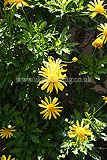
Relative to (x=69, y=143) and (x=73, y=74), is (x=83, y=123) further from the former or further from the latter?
(x=73, y=74)

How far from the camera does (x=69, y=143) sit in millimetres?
1596

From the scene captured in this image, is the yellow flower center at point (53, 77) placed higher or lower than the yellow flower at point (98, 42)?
lower

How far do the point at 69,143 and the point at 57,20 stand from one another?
3.22 feet

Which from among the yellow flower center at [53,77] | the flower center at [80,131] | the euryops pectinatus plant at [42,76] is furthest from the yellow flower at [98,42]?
the flower center at [80,131]

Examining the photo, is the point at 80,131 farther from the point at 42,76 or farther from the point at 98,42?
the point at 98,42

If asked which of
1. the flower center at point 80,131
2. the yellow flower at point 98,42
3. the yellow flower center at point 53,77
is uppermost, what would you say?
the yellow flower at point 98,42

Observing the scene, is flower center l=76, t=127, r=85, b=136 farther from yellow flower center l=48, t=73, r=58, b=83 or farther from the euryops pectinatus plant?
yellow flower center l=48, t=73, r=58, b=83

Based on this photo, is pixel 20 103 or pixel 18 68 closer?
pixel 18 68

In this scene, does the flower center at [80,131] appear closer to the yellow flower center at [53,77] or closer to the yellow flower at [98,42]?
the yellow flower center at [53,77]

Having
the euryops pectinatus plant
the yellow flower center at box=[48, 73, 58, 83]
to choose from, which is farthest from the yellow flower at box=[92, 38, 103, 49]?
the yellow flower center at box=[48, 73, 58, 83]

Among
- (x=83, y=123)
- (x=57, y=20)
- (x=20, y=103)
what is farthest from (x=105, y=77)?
(x=20, y=103)

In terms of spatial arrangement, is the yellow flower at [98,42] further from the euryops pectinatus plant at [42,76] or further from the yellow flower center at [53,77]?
the yellow flower center at [53,77]

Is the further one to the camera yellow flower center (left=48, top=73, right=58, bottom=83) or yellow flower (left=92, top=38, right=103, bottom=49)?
yellow flower (left=92, top=38, right=103, bottom=49)

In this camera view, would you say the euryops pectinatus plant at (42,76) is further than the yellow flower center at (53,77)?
Yes
